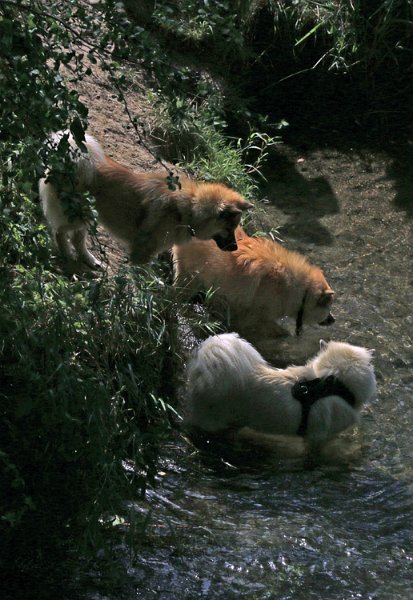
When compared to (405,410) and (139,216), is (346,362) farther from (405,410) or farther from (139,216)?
(139,216)

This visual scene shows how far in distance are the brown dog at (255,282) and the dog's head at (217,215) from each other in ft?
0.35

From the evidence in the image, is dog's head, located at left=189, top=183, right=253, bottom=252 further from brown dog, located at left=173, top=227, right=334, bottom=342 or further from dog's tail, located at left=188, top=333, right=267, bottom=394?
dog's tail, located at left=188, top=333, right=267, bottom=394

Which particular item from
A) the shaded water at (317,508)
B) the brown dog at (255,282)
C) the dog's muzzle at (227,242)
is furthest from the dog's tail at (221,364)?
the dog's muzzle at (227,242)

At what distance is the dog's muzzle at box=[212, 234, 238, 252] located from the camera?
6594 mm

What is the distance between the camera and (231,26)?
12.1ft

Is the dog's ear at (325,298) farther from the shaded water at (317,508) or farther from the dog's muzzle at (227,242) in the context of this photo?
the dog's muzzle at (227,242)

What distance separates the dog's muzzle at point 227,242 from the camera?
6594 millimetres

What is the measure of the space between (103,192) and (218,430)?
1.78m

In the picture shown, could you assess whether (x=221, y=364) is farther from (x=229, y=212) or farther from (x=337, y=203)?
(x=337, y=203)

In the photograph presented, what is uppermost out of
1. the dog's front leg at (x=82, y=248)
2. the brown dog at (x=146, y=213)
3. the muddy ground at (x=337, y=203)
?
the brown dog at (x=146, y=213)

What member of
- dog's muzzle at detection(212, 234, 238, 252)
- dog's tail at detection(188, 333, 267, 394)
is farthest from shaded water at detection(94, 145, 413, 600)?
dog's muzzle at detection(212, 234, 238, 252)

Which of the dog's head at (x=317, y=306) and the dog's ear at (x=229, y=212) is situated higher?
the dog's ear at (x=229, y=212)

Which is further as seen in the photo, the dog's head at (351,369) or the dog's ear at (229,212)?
the dog's ear at (229,212)

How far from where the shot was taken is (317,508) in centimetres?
506
